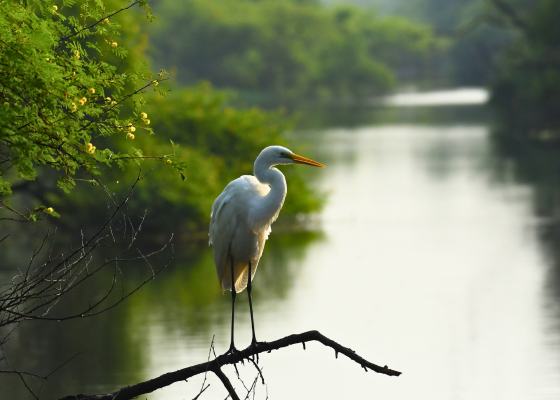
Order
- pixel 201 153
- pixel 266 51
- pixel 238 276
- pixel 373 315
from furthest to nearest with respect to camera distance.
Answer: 1. pixel 266 51
2. pixel 201 153
3. pixel 373 315
4. pixel 238 276

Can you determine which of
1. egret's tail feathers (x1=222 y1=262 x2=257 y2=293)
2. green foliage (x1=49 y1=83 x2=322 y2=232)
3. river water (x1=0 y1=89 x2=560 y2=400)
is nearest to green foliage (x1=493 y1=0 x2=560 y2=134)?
river water (x1=0 y1=89 x2=560 y2=400)

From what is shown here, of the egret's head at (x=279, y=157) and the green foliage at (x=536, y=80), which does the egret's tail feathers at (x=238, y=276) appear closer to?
the egret's head at (x=279, y=157)

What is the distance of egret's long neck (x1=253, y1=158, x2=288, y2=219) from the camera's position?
192 inches

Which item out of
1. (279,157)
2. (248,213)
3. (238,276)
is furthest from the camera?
(238,276)

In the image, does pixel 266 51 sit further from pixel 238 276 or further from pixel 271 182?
pixel 271 182

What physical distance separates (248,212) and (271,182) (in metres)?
0.37

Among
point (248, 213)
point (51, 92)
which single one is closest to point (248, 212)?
point (248, 213)

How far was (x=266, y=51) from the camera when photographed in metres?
71.6

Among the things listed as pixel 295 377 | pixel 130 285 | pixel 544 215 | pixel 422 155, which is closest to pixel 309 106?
pixel 422 155

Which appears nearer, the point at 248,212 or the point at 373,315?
the point at 248,212

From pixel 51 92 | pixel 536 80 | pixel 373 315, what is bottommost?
pixel 51 92

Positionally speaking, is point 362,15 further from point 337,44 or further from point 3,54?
point 3,54

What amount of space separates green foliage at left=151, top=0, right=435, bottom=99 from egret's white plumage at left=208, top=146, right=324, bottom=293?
62.5 m

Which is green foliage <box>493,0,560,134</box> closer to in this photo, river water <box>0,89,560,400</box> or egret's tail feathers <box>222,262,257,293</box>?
river water <box>0,89,560,400</box>
